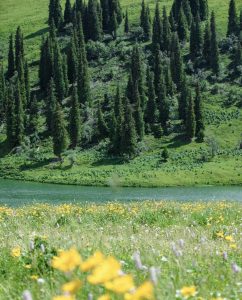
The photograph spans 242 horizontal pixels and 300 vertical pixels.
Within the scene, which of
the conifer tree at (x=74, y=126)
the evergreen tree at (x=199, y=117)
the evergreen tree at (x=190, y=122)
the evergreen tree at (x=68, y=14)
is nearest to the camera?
the evergreen tree at (x=190, y=122)

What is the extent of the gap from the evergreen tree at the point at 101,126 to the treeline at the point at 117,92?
0.24 metres

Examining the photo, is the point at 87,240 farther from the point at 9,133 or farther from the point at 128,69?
the point at 128,69

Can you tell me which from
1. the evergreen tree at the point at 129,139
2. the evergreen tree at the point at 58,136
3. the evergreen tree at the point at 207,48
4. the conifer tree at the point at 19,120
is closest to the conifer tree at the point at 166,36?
the evergreen tree at the point at 207,48

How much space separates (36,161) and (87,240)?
102m

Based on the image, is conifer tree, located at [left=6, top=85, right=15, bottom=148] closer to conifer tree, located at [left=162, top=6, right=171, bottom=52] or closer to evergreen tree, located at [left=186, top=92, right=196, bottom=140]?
evergreen tree, located at [left=186, top=92, right=196, bottom=140]

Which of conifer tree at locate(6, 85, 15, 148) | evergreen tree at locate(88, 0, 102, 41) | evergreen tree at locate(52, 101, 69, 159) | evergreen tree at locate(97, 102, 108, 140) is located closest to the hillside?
evergreen tree at locate(97, 102, 108, 140)

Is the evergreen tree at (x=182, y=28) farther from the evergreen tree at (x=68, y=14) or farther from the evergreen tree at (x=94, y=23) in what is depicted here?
the evergreen tree at (x=68, y=14)

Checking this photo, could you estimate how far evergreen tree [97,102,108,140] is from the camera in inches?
4665

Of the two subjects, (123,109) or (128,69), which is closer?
(123,109)

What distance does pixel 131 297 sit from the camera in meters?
2.56

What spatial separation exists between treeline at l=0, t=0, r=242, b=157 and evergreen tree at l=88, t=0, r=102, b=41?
9.8 inches

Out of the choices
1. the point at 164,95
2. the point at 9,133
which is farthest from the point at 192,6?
the point at 9,133

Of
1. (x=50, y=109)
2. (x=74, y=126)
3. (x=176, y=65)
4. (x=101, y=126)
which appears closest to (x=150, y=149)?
(x=101, y=126)

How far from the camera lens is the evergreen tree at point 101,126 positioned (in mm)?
118500
